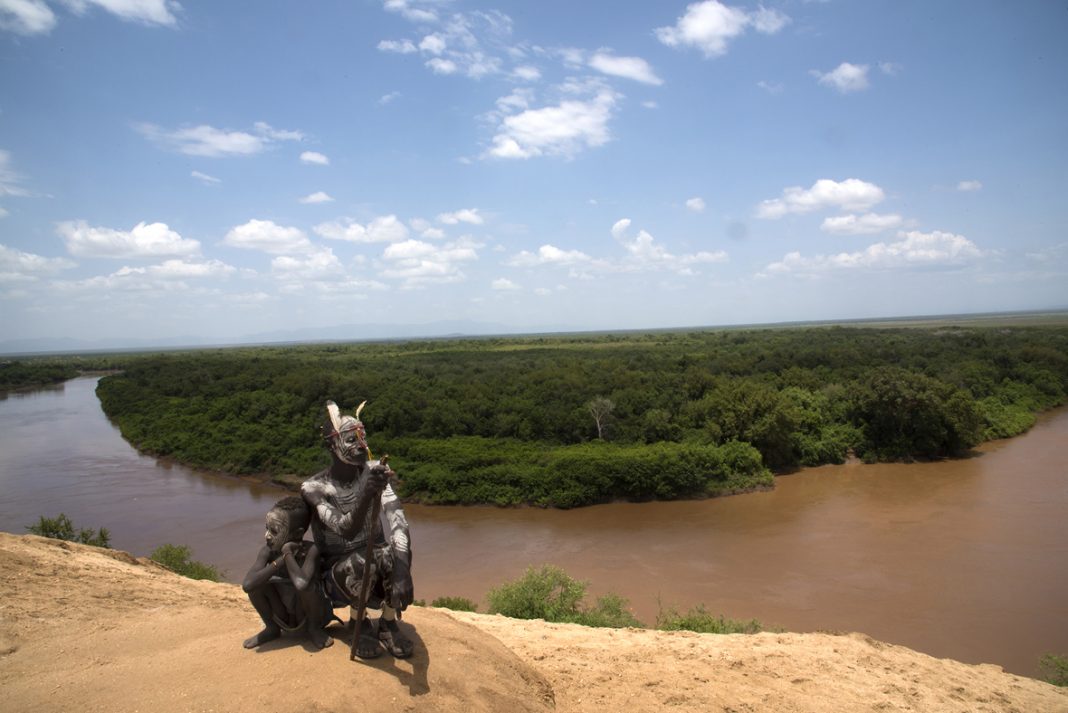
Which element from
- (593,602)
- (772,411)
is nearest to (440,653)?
(593,602)

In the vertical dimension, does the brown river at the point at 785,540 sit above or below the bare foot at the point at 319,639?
below

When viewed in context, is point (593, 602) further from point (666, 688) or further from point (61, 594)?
point (61, 594)

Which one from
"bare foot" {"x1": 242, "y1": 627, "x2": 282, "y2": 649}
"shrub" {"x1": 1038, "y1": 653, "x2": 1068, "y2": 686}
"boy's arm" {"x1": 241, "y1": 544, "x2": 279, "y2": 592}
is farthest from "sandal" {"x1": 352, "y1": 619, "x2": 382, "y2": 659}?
"shrub" {"x1": 1038, "y1": 653, "x2": 1068, "y2": 686}

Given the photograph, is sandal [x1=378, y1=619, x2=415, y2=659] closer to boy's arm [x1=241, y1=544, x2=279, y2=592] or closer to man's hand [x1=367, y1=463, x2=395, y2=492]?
boy's arm [x1=241, y1=544, x2=279, y2=592]

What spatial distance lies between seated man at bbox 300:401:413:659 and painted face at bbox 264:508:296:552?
0.79ft

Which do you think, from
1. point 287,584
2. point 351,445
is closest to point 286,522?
point 287,584

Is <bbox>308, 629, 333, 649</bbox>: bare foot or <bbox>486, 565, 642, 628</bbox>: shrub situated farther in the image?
<bbox>486, 565, 642, 628</bbox>: shrub

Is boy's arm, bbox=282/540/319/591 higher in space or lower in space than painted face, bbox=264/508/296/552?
lower

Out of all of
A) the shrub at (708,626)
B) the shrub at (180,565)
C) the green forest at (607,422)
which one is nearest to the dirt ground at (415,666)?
the shrub at (708,626)

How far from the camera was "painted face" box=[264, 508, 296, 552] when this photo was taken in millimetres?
5391

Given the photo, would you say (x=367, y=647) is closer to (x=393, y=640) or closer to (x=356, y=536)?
(x=393, y=640)

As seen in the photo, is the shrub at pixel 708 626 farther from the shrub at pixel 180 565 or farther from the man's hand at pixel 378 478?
the shrub at pixel 180 565

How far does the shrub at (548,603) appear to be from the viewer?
11.1 m

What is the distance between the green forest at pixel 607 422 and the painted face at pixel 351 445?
753 inches
